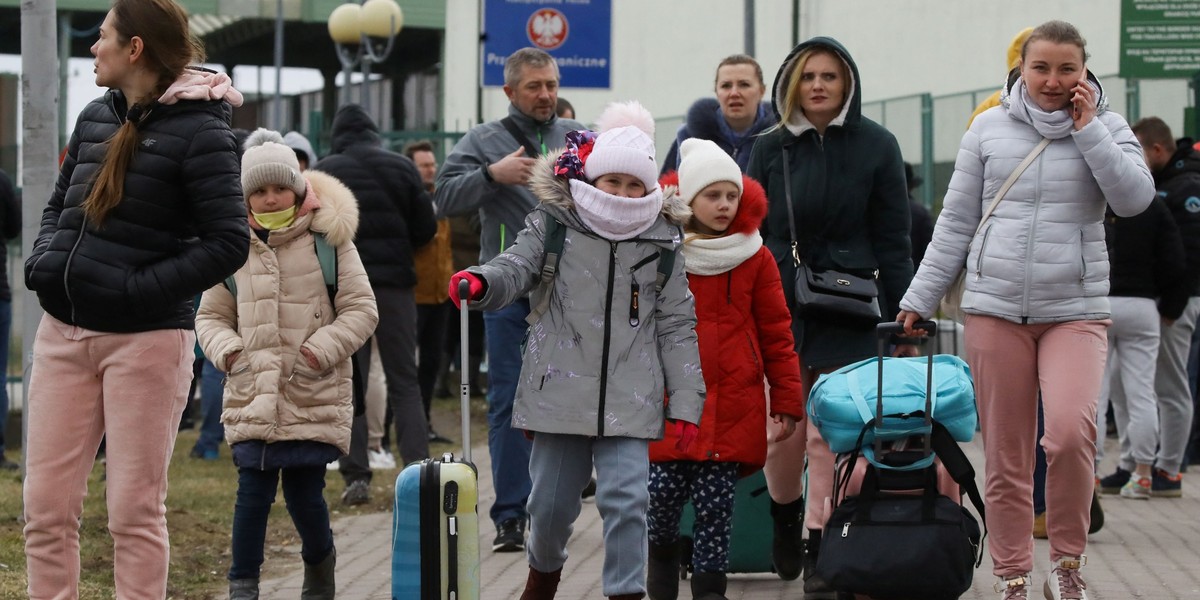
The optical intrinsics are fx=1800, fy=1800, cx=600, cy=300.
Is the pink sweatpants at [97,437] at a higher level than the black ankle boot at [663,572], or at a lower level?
higher

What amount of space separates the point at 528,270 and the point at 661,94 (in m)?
26.2

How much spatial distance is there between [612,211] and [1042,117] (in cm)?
156

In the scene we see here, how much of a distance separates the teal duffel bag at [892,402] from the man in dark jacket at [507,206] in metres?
1.99

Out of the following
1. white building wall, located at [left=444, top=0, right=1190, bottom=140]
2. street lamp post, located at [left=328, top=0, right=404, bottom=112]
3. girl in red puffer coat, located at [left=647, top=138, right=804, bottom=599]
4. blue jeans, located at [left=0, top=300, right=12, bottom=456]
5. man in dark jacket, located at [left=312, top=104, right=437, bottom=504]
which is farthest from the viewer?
white building wall, located at [left=444, top=0, right=1190, bottom=140]

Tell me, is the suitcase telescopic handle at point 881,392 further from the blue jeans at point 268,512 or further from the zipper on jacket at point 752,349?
the blue jeans at point 268,512

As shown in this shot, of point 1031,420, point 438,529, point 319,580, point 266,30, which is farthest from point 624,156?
point 266,30

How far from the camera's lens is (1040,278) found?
6.12 meters

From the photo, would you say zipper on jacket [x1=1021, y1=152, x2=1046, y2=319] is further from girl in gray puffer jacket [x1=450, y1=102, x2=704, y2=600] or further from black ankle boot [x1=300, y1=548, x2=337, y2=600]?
black ankle boot [x1=300, y1=548, x2=337, y2=600]

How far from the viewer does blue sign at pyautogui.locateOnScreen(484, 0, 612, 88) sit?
547 inches

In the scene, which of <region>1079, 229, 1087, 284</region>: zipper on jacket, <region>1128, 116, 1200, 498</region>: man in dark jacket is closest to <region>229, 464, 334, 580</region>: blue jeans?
<region>1079, 229, 1087, 284</region>: zipper on jacket

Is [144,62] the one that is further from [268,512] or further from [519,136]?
[519,136]

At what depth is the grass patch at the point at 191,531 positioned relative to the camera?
23.8ft

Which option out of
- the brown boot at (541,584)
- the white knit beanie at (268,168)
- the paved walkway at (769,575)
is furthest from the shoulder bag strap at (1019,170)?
the white knit beanie at (268,168)

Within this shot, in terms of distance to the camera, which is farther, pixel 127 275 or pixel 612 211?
pixel 612 211
